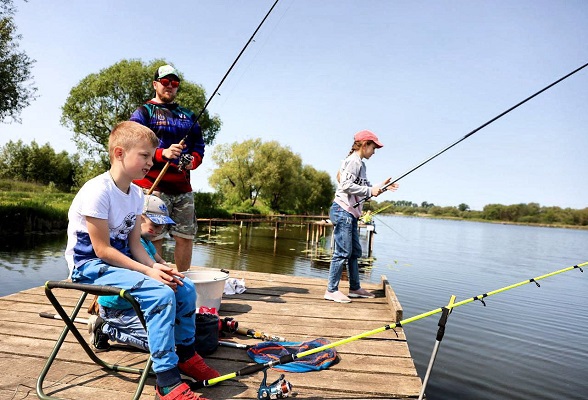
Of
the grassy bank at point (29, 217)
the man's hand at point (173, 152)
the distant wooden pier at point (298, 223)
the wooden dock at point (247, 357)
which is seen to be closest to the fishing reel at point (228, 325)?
the wooden dock at point (247, 357)

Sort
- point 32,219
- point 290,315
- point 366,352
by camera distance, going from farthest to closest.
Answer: point 32,219
point 290,315
point 366,352

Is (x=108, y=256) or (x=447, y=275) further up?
(x=108, y=256)

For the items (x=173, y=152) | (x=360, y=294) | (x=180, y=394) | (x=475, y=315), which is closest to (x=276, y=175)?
(x=475, y=315)

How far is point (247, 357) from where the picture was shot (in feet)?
10.1

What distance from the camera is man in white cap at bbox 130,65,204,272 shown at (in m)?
4.15

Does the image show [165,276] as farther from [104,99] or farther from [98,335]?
[104,99]

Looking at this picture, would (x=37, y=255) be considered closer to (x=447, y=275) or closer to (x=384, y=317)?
(x=384, y=317)

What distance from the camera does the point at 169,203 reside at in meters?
4.29

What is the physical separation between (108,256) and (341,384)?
5.60 ft

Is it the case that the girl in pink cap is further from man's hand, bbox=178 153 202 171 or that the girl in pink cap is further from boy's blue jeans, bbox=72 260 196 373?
boy's blue jeans, bbox=72 260 196 373

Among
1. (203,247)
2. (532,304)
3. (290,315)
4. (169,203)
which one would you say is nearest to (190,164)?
(169,203)

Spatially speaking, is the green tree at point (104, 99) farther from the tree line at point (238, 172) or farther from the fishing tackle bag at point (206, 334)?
the fishing tackle bag at point (206, 334)

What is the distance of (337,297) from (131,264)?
300cm

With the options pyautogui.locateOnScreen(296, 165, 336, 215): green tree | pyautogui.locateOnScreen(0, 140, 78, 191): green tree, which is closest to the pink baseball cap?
pyautogui.locateOnScreen(0, 140, 78, 191): green tree
